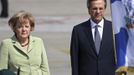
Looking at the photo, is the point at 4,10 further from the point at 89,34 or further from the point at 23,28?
the point at 23,28

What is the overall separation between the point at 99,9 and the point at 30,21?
0.67m

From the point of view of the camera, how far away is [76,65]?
588 centimetres

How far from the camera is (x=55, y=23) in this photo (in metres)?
17.1

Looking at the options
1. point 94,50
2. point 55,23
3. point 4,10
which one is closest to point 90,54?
point 94,50

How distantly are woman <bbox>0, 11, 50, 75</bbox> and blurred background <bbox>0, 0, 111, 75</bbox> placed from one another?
5.40m

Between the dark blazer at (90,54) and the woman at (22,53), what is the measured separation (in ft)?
1.35

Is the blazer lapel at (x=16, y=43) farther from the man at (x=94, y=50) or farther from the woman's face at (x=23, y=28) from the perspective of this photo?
the man at (x=94, y=50)

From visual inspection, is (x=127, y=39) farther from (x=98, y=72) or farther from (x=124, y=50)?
(x=98, y=72)

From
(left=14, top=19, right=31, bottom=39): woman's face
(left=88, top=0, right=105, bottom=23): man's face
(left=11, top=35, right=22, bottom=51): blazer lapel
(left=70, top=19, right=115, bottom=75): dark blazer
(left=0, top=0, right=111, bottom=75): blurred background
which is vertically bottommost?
(left=0, top=0, right=111, bottom=75): blurred background

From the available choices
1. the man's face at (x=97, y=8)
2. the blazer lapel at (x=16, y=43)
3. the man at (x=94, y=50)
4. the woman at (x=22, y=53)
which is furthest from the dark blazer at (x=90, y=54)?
the blazer lapel at (x=16, y=43)

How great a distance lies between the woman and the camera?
18.0ft

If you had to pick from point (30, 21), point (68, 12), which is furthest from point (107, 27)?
point (68, 12)

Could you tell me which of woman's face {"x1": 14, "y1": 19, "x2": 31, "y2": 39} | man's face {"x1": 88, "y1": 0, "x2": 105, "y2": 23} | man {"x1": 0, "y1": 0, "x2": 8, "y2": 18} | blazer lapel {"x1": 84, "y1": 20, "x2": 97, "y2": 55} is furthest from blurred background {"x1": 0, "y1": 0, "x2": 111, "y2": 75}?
woman's face {"x1": 14, "y1": 19, "x2": 31, "y2": 39}

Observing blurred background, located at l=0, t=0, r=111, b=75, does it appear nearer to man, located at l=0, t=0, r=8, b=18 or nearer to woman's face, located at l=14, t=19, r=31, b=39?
man, located at l=0, t=0, r=8, b=18
